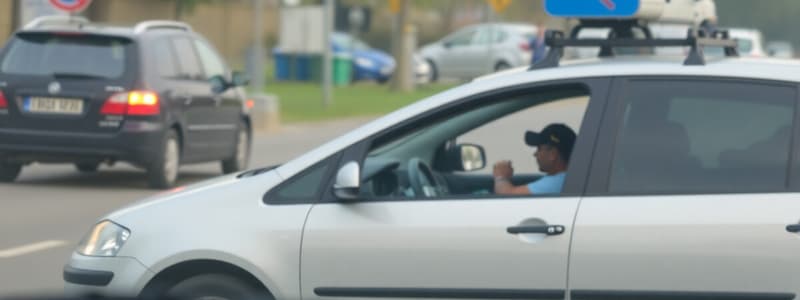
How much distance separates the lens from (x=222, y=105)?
Answer: 17.5 meters

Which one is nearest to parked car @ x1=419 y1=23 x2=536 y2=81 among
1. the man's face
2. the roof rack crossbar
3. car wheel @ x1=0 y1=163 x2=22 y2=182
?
car wheel @ x1=0 y1=163 x2=22 y2=182

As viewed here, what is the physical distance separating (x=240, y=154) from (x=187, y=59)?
1.62 metres

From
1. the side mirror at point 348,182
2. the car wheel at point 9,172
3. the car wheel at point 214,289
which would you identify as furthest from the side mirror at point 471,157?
the car wheel at point 9,172

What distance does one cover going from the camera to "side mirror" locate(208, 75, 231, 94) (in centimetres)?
1684

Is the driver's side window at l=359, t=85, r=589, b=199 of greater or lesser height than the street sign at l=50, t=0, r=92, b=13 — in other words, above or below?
above

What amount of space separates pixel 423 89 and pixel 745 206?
136 ft

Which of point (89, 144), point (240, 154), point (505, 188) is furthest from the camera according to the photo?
point (240, 154)

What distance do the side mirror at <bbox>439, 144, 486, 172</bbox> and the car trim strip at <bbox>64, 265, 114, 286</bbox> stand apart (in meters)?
1.68

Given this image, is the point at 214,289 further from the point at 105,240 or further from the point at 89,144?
the point at 89,144

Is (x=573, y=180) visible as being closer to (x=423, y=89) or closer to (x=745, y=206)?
(x=745, y=206)

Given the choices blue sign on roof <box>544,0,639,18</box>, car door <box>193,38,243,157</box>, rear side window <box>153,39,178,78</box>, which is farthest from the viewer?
car door <box>193,38,243,157</box>

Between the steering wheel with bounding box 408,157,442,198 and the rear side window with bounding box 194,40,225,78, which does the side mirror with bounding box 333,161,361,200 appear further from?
the rear side window with bounding box 194,40,225,78

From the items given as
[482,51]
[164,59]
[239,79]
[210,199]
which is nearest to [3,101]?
[164,59]

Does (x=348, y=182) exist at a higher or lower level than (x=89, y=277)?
higher
